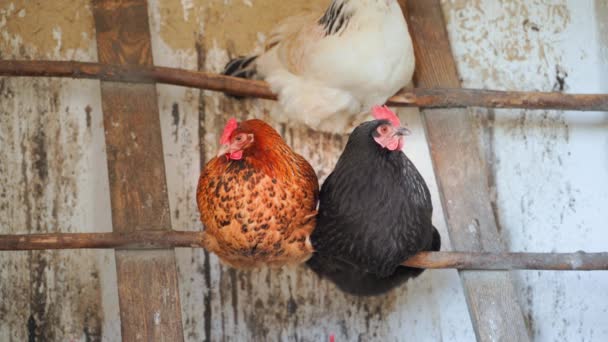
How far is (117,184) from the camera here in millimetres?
→ 1625

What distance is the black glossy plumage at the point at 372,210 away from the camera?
1510mm

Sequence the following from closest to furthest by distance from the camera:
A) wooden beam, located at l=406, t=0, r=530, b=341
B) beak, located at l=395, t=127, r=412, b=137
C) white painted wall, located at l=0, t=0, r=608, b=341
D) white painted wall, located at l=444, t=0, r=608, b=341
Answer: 1. beak, located at l=395, t=127, r=412, b=137
2. wooden beam, located at l=406, t=0, r=530, b=341
3. white painted wall, located at l=0, t=0, r=608, b=341
4. white painted wall, located at l=444, t=0, r=608, b=341

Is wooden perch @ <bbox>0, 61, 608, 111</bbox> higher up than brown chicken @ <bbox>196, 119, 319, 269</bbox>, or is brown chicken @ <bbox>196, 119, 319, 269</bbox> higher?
wooden perch @ <bbox>0, 61, 608, 111</bbox>

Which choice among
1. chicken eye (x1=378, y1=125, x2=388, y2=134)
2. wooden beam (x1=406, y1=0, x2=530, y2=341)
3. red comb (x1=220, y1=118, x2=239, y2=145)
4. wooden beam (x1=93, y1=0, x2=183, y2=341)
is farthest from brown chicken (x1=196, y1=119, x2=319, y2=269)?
wooden beam (x1=406, y1=0, x2=530, y2=341)

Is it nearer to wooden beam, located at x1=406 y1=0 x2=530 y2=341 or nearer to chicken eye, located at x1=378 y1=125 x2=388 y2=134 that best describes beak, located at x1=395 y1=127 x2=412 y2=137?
chicken eye, located at x1=378 y1=125 x2=388 y2=134

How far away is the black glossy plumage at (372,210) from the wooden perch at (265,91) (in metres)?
0.35

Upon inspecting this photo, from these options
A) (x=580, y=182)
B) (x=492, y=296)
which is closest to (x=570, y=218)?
(x=580, y=182)

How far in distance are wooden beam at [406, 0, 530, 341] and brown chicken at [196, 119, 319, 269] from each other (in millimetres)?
399

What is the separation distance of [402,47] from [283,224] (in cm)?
57

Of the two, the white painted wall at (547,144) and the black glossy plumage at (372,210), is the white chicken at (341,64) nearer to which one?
the black glossy plumage at (372,210)

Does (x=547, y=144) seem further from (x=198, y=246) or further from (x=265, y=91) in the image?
(x=198, y=246)

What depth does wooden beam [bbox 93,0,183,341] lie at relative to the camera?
1546 millimetres

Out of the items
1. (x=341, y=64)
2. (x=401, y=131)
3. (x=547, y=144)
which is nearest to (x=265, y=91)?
(x=341, y=64)

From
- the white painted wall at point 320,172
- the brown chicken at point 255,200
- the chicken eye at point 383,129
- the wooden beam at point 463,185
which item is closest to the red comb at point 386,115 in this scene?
the chicken eye at point 383,129
